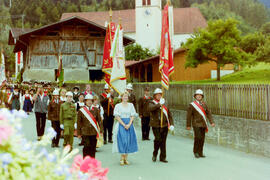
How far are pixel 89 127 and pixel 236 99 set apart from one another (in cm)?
531

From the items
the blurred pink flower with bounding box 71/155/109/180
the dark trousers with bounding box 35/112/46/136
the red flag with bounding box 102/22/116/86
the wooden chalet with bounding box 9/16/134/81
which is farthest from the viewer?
the wooden chalet with bounding box 9/16/134/81

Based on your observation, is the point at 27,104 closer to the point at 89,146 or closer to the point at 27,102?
the point at 27,102

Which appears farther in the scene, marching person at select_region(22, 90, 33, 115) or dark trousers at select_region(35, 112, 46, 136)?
marching person at select_region(22, 90, 33, 115)

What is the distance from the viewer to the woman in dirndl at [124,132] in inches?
378

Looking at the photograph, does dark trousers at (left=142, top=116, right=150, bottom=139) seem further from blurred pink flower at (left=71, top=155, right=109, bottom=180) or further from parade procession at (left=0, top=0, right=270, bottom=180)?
blurred pink flower at (left=71, top=155, right=109, bottom=180)

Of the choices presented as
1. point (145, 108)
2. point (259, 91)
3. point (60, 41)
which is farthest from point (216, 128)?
point (60, 41)

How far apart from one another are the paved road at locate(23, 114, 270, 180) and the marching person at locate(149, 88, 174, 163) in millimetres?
377

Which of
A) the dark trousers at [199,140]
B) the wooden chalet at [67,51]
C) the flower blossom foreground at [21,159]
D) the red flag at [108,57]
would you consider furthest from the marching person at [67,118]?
the wooden chalet at [67,51]

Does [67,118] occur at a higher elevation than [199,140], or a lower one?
higher

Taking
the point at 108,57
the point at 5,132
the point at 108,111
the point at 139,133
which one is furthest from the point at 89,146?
the point at 5,132

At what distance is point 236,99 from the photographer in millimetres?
12070

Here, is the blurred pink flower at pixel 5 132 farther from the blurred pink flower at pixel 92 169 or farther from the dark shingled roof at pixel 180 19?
the dark shingled roof at pixel 180 19

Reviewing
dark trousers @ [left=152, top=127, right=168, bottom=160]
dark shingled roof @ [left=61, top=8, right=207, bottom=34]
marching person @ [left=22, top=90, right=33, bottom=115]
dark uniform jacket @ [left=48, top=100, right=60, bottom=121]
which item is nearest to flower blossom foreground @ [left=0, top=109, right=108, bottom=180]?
dark trousers @ [left=152, top=127, right=168, bottom=160]

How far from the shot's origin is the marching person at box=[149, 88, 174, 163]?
9.90 m
